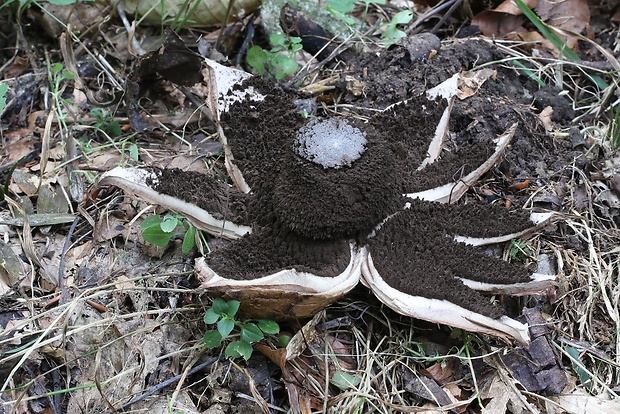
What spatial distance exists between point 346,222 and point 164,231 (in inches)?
20.8

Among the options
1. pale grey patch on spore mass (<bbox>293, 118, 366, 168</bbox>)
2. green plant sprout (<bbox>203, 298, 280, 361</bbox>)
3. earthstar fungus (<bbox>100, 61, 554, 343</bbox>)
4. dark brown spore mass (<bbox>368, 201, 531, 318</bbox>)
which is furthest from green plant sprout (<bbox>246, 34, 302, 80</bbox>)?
green plant sprout (<bbox>203, 298, 280, 361</bbox>)

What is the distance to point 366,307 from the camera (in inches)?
71.9

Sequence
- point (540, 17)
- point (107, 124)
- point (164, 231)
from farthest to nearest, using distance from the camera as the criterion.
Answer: point (540, 17)
point (107, 124)
point (164, 231)

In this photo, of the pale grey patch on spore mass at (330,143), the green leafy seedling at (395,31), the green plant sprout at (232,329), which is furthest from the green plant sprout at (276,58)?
the green plant sprout at (232,329)

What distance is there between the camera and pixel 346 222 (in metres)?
1.69

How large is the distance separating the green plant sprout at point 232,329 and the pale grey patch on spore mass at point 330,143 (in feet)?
1.43

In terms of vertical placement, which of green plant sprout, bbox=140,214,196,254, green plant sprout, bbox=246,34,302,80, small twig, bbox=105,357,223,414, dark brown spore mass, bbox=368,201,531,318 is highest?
green plant sprout, bbox=246,34,302,80

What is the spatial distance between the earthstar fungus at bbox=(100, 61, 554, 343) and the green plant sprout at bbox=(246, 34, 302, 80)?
0.53 meters

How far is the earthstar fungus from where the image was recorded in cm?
157

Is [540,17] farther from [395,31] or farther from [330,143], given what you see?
[330,143]

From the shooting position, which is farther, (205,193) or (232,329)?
(205,193)

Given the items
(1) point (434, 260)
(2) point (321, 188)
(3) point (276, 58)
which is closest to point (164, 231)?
(2) point (321, 188)

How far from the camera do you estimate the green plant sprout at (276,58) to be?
245 centimetres

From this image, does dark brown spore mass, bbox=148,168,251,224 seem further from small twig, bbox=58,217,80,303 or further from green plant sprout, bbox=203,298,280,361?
small twig, bbox=58,217,80,303
